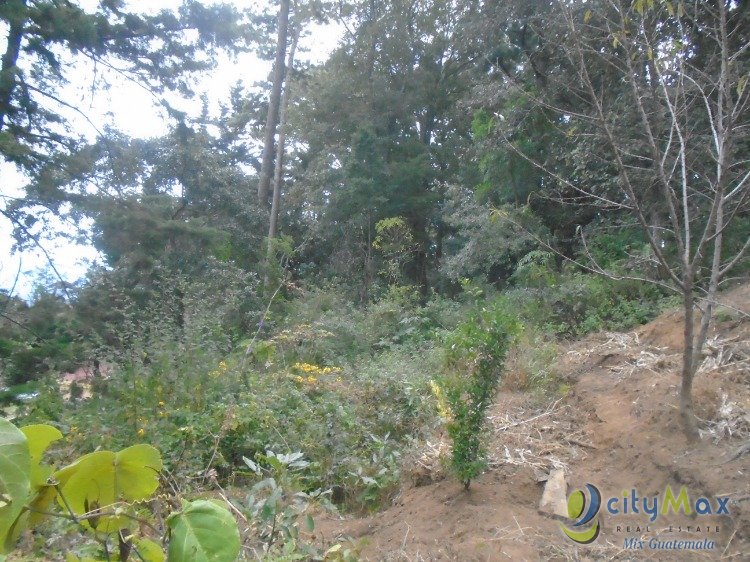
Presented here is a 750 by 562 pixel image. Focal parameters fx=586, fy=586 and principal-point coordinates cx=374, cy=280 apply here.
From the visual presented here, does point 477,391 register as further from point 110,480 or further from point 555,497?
point 110,480

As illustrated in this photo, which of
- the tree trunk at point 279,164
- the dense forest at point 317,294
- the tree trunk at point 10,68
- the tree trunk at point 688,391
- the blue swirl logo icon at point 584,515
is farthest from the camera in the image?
the tree trunk at point 279,164

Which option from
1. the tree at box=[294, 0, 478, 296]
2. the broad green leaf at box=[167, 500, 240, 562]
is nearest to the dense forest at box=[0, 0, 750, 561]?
the broad green leaf at box=[167, 500, 240, 562]

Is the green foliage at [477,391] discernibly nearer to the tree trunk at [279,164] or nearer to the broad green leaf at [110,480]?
the broad green leaf at [110,480]

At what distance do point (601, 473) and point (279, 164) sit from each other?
16139mm

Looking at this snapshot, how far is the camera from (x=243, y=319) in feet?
41.4

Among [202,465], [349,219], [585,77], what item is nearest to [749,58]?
[585,77]

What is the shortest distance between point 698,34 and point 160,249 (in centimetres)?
751

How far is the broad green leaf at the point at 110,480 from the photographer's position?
0.88 metres

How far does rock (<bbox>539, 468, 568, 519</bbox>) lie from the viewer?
3.77 m

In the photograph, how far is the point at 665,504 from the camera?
355 cm

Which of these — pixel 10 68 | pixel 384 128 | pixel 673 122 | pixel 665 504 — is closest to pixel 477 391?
pixel 665 504

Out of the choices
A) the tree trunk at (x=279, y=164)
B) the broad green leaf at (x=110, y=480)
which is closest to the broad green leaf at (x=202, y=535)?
the broad green leaf at (x=110, y=480)

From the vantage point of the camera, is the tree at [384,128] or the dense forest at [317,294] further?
the tree at [384,128]

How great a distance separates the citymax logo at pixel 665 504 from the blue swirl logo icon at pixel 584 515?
0.31 feet
